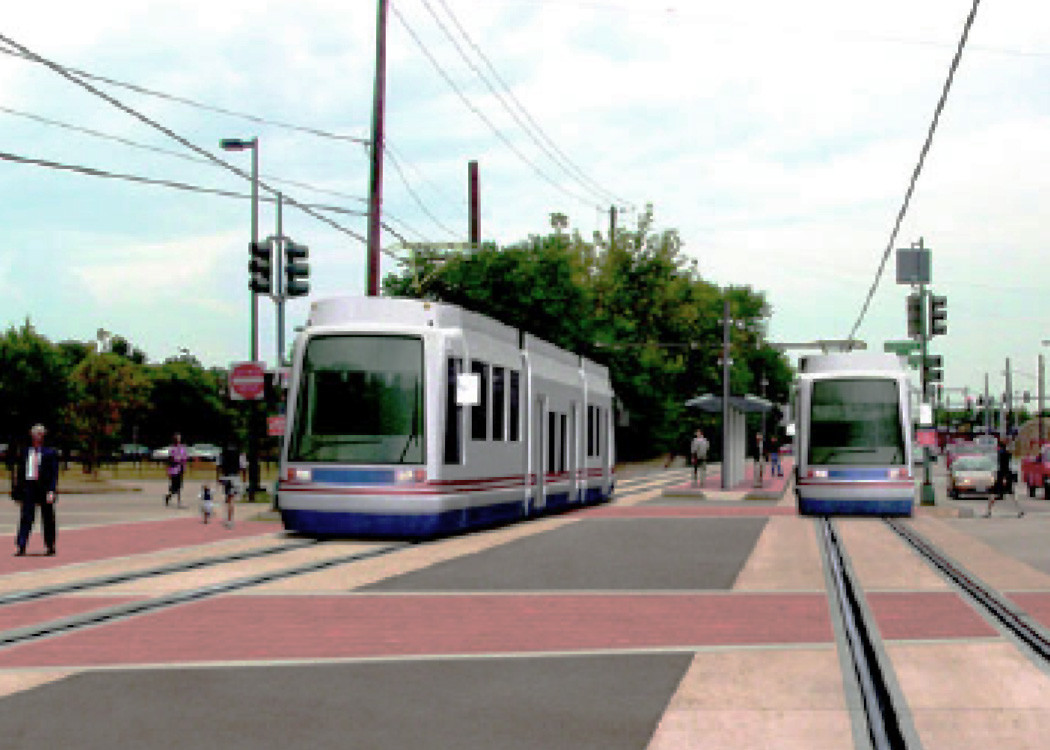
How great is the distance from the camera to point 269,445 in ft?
210

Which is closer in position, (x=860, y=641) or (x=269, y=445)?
(x=860, y=641)

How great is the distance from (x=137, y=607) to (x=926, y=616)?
6.71 metres

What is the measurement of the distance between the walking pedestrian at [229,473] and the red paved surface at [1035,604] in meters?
15.0

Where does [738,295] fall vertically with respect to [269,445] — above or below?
above

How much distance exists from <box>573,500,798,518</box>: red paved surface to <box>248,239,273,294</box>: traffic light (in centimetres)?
809

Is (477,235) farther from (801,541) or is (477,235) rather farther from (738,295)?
(738,295)

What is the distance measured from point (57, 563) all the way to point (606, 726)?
11.7 meters

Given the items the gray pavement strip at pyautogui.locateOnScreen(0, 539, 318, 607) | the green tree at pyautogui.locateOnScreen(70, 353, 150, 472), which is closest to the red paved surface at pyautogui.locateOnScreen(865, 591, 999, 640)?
the gray pavement strip at pyautogui.locateOnScreen(0, 539, 318, 607)

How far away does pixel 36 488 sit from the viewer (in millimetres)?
18750

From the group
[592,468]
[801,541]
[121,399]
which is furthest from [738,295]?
[801,541]

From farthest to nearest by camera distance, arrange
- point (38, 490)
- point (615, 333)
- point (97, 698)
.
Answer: point (615, 333) → point (38, 490) → point (97, 698)

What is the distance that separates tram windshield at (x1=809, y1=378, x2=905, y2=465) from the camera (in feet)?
94.2

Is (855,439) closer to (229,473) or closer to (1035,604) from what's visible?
(229,473)

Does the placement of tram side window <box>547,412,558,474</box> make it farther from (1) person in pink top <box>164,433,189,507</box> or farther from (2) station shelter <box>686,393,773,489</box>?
(2) station shelter <box>686,393,773,489</box>
